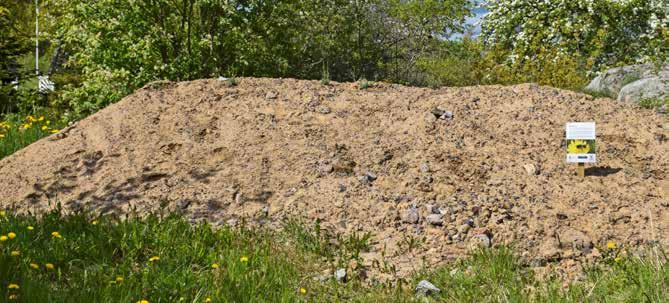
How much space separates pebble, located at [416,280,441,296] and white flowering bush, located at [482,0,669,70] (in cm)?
898

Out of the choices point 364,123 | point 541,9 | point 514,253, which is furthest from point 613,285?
point 541,9

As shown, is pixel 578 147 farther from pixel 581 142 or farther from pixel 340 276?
pixel 340 276

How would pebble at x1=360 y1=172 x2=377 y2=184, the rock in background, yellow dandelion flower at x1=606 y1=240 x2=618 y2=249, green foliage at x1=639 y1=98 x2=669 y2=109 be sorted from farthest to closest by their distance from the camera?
the rock in background < green foliage at x1=639 y1=98 x2=669 y2=109 < pebble at x1=360 y1=172 x2=377 y2=184 < yellow dandelion flower at x1=606 y1=240 x2=618 y2=249

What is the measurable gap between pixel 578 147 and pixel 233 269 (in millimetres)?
2623

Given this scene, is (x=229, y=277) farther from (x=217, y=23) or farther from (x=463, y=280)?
(x=217, y=23)

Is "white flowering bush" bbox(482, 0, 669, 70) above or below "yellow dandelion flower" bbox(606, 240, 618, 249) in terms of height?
above

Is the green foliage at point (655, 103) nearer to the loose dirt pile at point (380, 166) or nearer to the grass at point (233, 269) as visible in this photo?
the loose dirt pile at point (380, 166)

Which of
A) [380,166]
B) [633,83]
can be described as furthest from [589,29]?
[380,166]

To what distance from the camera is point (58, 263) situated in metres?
3.80

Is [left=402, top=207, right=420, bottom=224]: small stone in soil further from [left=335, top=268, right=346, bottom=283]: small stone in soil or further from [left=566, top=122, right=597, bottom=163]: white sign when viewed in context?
[left=566, top=122, right=597, bottom=163]: white sign

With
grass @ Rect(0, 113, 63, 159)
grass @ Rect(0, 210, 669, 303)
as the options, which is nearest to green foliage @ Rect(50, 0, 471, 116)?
grass @ Rect(0, 113, 63, 159)

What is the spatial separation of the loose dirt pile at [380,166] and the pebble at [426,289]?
32cm

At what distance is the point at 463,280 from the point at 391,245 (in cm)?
73

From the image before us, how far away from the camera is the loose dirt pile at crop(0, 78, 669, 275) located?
14.4 feet
